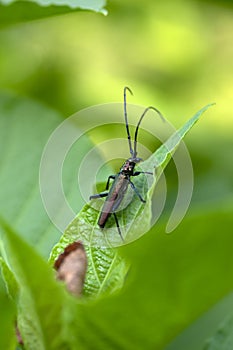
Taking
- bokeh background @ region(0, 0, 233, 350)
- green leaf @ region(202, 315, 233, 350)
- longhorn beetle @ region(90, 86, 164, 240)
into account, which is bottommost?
green leaf @ region(202, 315, 233, 350)

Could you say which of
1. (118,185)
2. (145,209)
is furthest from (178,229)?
(118,185)

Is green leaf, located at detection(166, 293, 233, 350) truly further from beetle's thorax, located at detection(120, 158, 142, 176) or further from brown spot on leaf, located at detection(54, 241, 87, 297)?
beetle's thorax, located at detection(120, 158, 142, 176)

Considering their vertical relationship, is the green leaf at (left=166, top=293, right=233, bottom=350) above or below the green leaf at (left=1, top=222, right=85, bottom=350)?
below

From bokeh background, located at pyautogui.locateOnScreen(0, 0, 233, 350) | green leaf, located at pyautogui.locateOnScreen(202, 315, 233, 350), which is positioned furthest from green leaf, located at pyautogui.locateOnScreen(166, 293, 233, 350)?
bokeh background, located at pyautogui.locateOnScreen(0, 0, 233, 350)

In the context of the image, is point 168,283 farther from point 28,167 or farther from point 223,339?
point 28,167

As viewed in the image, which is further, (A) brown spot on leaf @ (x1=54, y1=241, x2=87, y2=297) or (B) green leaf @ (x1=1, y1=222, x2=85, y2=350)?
(A) brown spot on leaf @ (x1=54, y1=241, x2=87, y2=297)

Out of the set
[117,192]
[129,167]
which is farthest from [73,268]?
[129,167]

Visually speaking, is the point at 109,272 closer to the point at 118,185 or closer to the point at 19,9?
the point at 118,185

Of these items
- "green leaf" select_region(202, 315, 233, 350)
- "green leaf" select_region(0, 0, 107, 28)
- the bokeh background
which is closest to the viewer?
"green leaf" select_region(202, 315, 233, 350)

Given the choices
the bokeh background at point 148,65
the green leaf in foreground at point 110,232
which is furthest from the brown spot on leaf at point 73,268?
the bokeh background at point 148,65
